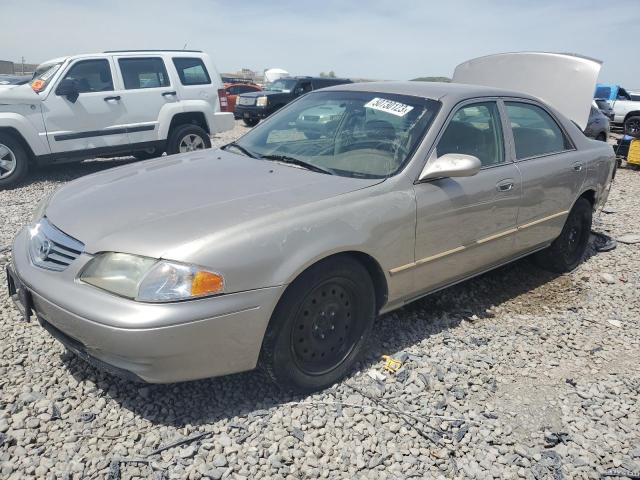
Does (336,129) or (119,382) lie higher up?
(336,129)

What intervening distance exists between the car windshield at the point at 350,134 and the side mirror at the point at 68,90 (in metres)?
4.85

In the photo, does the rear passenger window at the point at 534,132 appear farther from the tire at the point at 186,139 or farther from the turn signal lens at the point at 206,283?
the tire at the point at 186,139

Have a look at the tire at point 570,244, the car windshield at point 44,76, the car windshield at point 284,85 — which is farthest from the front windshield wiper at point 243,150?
the car windshield at point 284,85

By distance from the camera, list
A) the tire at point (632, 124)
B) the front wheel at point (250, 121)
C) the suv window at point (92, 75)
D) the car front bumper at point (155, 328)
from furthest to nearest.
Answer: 1. the tire at point (632, 124)
2. the front wheel at point (250, 121)
3. the suv window at point (92, 75)
4. the car front bumper at point (155, 328)

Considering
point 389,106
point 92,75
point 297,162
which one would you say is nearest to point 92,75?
point 92,75

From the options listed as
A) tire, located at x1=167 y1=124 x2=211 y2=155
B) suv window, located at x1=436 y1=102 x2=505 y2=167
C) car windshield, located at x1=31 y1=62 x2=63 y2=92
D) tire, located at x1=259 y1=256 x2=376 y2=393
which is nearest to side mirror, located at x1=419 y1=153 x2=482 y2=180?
suv window, located at x1=436 y1=102 x2=505 y2=167

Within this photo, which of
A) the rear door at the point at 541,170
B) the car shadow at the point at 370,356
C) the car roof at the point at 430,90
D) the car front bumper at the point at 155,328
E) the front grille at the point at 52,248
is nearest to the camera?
the car front bumper at the point at 155,328

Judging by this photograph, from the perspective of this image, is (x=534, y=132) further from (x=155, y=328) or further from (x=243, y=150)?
(x=155, y=328)

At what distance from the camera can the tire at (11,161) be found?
724 cm

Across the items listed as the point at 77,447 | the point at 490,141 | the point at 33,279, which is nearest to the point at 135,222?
the point at 33,279

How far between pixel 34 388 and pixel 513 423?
101 inches

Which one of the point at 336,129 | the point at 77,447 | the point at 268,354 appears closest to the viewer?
the point at 77,447

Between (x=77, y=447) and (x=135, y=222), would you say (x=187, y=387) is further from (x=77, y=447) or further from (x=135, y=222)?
(x=135, y=222)

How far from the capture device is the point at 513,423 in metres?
2.75
